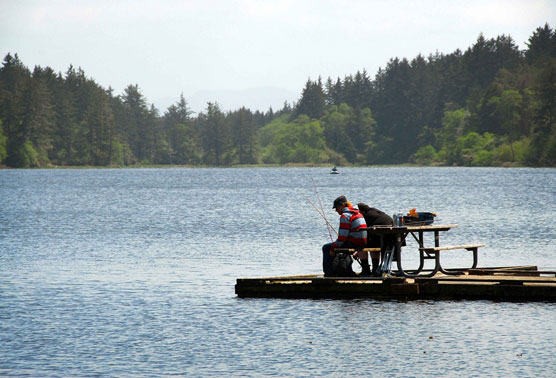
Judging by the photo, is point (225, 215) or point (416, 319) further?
point (225, 215)

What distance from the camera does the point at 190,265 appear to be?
28938mm

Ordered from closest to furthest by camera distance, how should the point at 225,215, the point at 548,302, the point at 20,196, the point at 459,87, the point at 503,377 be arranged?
the point at 503,377, the point at 548,302, the point at 225,215, the point at 20,196, the point at 459,87

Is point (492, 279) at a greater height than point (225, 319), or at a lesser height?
greater

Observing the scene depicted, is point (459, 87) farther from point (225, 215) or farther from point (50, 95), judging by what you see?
point (225, 215)

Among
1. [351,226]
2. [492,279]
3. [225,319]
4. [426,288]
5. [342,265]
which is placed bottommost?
[225,319]

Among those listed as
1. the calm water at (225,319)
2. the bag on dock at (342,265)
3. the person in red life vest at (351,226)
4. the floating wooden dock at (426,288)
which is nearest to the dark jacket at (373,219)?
the person in red life vest at (351,226)

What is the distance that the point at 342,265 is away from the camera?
20.5m

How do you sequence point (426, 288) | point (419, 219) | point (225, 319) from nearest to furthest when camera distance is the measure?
point (225, 319) → point (426, 288) → point (419, 219)

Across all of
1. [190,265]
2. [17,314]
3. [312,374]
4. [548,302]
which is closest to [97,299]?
[17,314]

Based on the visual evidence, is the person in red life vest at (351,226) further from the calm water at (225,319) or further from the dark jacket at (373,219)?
the calm water at (225,319)

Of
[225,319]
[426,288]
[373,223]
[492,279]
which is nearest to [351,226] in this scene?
[373,223]

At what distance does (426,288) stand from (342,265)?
211 cm

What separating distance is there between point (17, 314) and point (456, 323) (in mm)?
10148

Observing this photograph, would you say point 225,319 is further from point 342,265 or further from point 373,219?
point 373,219
